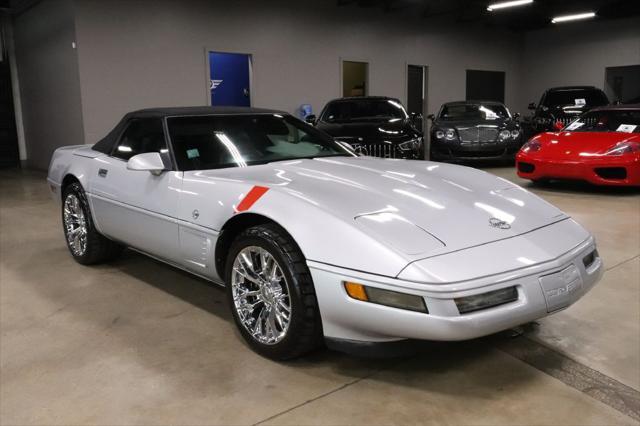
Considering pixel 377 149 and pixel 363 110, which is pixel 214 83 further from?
pixel 377 149

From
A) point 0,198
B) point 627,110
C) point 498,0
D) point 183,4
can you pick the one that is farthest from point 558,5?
point 0,198

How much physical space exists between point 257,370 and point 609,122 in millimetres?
6332

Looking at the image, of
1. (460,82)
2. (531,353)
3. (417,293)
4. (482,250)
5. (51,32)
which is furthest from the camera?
(460,82)

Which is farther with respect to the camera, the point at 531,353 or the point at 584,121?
the point at 584,121

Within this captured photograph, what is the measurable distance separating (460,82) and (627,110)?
324 inches

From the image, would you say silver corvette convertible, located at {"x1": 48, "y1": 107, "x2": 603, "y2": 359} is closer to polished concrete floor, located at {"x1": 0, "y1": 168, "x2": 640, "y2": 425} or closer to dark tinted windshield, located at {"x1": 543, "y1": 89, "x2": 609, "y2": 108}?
polished concrete floor, located at {"x1": 0, "y1": 168, "x2": 640, "y2": 425}

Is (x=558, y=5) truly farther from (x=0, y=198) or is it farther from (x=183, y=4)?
(x=0, y=198)

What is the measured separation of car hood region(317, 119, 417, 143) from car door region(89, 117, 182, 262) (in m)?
3.50

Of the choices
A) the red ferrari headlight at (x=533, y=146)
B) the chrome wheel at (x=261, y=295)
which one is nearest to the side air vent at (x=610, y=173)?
the red ferrari headlight at (x=533, y=146)

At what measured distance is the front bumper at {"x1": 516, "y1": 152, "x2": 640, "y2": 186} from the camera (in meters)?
6.15

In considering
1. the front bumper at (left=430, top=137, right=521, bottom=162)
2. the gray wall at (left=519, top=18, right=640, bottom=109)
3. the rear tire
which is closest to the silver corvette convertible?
the rear tire

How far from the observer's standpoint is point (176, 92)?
9.62 metres

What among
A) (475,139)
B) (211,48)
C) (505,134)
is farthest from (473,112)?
(211,48)

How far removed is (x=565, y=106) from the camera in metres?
10.4
